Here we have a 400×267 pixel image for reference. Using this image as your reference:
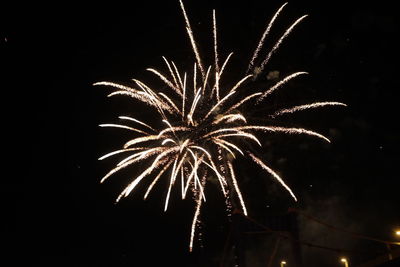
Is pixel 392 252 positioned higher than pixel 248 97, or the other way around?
pixel 248 97

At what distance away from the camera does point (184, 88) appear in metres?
15.9

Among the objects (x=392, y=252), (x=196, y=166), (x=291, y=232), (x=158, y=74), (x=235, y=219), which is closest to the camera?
(x=392, y=252)

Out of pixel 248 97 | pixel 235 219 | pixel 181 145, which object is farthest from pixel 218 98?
pixel 235 219

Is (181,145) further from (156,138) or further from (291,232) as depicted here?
(291,232)

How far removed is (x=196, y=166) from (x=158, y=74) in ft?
12.6

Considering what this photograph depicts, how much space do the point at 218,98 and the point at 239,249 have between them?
40.3ft

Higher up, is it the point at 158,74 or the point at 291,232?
the point at 158,74

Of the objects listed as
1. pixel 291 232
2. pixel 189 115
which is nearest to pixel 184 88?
pixel 189 115

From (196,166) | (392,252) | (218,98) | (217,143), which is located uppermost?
(218,98)

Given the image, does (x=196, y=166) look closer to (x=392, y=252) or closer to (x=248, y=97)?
(x=248, y=97)

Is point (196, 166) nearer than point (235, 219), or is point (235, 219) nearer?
point (196, 166)

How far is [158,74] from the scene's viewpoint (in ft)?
52.6

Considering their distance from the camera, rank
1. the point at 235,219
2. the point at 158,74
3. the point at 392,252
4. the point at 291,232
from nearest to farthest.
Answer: the point at 392,252
the point at 158,74
the point at 291,232
the point at 235,219

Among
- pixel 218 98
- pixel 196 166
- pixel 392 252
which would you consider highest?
pixel 218 98
